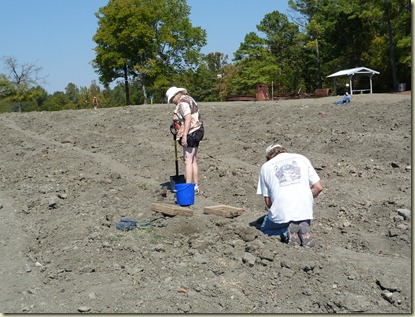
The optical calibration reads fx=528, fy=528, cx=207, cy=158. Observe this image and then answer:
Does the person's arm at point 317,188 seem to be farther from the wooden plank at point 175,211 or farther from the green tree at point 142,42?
the green tree at point 142,42

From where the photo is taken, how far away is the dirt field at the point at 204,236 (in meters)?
4.25

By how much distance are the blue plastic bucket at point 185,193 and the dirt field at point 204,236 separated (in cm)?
13

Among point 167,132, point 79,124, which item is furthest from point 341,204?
point 79,124

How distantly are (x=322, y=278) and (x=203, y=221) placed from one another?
78.2 inches

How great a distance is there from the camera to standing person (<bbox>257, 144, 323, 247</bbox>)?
5.28 m

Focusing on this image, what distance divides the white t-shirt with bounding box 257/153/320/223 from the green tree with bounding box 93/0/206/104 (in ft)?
114

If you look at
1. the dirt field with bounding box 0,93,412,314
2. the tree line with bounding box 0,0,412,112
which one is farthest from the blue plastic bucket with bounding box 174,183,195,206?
the tree line with bounding box 0,0,412,112

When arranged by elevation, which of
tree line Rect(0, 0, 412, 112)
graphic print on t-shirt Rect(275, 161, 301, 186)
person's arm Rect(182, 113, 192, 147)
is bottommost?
Answer: graphic print on t-shirt Rect(275, 161, 301, 186)

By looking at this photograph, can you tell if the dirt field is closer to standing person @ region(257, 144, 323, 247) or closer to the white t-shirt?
standing person @ region(257, 144, 323, 247)

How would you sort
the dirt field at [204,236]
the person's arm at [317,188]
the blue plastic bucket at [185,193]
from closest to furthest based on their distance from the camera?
1. the dirt field at [204,236]
2. the person's arm at [317,188]
3. the blue plastic bucket at [185,193]

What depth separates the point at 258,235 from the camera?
5598 mm

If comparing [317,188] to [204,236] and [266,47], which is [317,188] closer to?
[204,236]

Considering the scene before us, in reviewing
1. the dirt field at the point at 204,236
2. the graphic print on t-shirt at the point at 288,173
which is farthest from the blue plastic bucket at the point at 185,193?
the graphic print on t-shirt at the point at 288,173

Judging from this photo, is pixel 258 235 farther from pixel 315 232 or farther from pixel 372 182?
pixel 372 182
